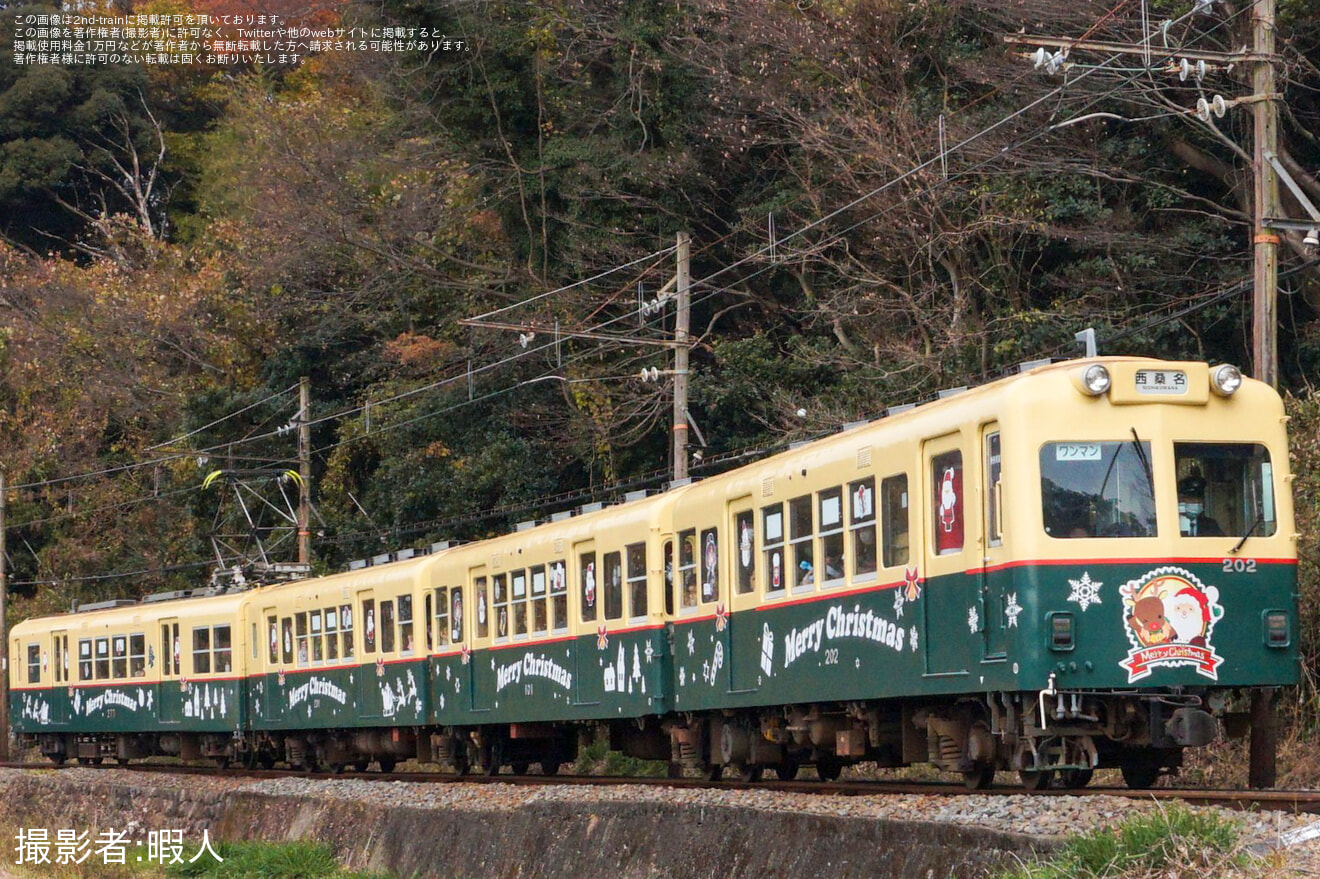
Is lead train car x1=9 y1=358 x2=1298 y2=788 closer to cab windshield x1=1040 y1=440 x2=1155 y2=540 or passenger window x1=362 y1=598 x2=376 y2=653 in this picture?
cab windshield x1=1040 y1=440 x2=1155 y2=540

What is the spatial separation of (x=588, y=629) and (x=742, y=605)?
328 centimetres

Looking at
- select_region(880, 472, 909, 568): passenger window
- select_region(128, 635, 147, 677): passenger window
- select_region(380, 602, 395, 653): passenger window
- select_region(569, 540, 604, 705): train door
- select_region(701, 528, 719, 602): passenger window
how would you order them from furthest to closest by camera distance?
1. select_region(128, 635, 147, 677): passenger window
2. select_region(380, 602, 395, 653): passenger window
3. select_region(569, 540, 604, 705): train door
4. select_region(701, 528, 719, 602): passenger window
5. select_region(880, 472, 909, 568): passenger window

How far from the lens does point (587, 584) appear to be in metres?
18.4

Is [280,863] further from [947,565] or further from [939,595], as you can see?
[947,565]

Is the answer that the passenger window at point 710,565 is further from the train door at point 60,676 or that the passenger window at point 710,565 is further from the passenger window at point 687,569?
the train door at point 60,676

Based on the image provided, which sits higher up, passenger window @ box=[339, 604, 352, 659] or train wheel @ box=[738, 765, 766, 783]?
passenger window @ box=[339, 604, 352, 659]

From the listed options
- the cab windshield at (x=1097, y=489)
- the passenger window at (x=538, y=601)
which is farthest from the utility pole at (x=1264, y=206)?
the passenger window at (x=538, y=601)

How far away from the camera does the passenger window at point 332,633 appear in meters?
24.9

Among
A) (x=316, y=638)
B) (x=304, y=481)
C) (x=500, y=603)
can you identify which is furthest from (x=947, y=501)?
(x=304, y=481)

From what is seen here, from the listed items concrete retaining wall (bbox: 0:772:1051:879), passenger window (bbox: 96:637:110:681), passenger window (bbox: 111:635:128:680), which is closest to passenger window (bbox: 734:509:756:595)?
concrete retaining wall (bbox: 0:772:1051:879)

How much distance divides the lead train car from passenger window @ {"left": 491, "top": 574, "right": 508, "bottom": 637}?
1.4 inches

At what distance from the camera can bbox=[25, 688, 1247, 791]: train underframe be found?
1137 centimetres

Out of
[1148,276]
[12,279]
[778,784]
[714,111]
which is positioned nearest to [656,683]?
[778,784]

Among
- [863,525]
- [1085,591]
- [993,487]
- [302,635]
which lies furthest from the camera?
[302,635]
